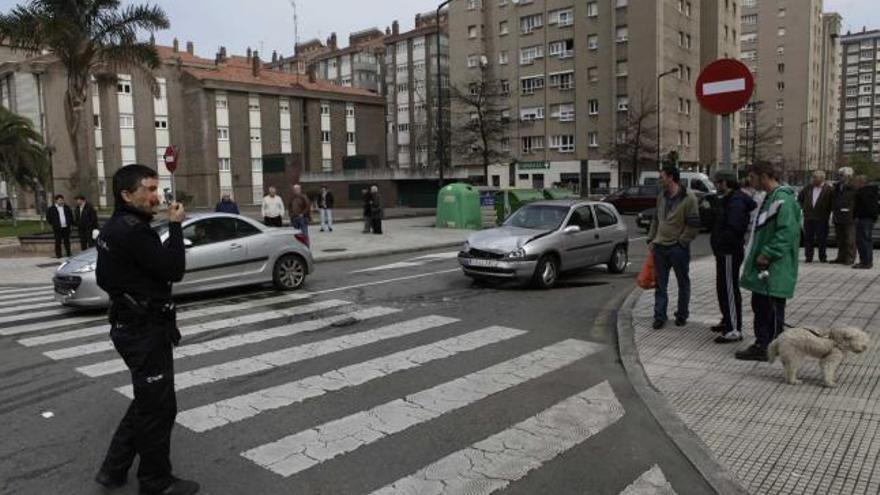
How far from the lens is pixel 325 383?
605cm

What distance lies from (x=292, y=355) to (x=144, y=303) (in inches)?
137

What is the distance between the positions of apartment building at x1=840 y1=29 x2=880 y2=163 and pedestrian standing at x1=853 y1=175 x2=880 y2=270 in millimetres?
156301

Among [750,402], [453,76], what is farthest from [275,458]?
[453,76]

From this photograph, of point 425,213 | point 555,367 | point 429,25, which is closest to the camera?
point 555,367

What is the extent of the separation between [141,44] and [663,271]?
19.5m

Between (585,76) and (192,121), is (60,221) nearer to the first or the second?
(192,121)

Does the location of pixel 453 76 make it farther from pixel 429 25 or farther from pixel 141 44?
pixel 141 44

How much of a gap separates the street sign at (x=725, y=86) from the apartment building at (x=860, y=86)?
16368cm

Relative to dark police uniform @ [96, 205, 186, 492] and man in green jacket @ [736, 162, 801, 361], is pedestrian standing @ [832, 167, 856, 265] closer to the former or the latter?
man in green jacket @ [736, 162, 801, 361]

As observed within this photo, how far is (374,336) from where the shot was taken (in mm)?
7902

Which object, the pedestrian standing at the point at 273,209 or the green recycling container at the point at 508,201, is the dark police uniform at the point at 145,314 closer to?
the pedestrian standing at the point at 273,209

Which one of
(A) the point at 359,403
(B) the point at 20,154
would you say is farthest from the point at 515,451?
(B) the point at 20,154

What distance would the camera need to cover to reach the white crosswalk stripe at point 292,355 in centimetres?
623

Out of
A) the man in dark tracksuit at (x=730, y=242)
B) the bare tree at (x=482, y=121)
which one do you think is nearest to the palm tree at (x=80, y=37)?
the man in dark tracksuit at (x=730, y=242)
